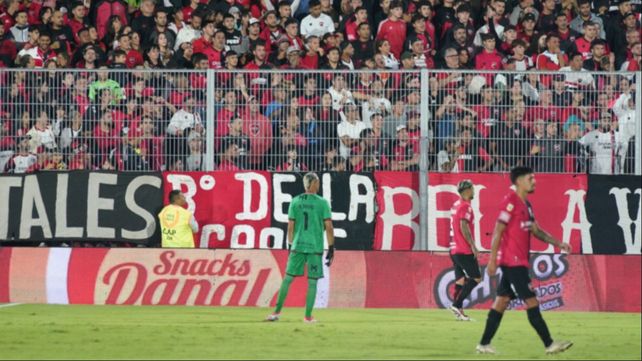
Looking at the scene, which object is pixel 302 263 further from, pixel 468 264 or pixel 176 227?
pixel 176 227

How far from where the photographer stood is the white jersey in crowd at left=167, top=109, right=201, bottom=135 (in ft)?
77.8

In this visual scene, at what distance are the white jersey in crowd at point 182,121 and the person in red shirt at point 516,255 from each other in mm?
9111

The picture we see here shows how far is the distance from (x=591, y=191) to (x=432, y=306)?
125 inches

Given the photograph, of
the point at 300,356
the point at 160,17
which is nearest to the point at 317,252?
the point at 300,356

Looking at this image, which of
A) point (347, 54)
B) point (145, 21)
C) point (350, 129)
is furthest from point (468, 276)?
point (145, 21)

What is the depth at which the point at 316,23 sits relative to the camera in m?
27.0

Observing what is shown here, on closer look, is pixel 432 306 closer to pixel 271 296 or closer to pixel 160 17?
pixel 271 296

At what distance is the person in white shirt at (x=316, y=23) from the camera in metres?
26.9

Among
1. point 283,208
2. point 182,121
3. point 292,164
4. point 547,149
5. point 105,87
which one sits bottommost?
point 283,208

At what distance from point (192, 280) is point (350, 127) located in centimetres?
347

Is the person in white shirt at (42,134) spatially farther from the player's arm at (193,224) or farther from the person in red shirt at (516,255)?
the person in red shirt at (516,255)

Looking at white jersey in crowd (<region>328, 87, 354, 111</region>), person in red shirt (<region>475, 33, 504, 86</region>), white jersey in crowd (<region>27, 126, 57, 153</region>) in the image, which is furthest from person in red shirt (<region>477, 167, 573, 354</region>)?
person in red shirt (<region>475, 33, 504, 86</region>)

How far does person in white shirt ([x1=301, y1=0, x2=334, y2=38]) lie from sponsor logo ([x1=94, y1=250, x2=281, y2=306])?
500 centimetres

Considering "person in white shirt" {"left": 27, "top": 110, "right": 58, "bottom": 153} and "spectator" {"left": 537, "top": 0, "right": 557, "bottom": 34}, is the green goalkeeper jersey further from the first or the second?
"spectator" {"left": 537, "top": 0, "right": 557, "bottom": 34}
